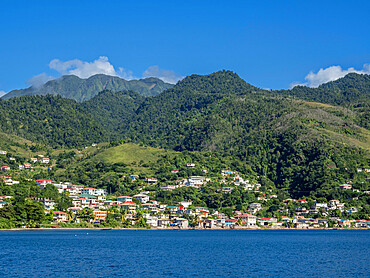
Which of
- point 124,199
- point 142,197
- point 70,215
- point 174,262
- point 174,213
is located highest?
point 142,197

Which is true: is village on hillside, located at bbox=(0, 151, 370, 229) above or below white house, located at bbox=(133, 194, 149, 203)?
below

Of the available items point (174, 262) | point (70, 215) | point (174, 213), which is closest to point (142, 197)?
point (174, 213)

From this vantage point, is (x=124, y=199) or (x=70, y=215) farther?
(x=124, y=199)

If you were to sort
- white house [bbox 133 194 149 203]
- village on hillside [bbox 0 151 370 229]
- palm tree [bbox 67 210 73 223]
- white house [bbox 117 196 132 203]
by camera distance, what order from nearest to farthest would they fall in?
palm tree [bbox 67 210 73 223], village on hillside [bbox 0 151 370 229], white house [bbox 117 196 132 203], white house [bbox 133 194 149 203]

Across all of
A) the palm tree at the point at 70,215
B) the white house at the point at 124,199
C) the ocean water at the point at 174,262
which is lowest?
the ocean water at the point at 174,262

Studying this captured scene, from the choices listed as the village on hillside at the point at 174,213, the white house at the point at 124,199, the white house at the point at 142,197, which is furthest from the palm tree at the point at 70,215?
the white house at the point at 142,197

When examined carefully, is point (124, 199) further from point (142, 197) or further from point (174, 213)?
point (174, 213)

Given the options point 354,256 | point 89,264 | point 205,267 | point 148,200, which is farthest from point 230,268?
point 148,200

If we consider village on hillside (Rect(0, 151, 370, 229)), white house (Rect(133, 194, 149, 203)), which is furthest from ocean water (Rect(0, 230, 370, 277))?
white house (Rect(133, 194, 149, 203))

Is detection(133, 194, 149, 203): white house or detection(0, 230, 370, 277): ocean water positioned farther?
detection(133, 194, 149, 203): white house

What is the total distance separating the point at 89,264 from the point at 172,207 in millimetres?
117997

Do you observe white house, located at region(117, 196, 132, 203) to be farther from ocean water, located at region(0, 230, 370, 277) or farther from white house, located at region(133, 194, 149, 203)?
ocean water, located at region(0, 230, 370, 277)

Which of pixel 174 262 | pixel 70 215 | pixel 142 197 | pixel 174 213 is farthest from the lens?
pixel 142 197

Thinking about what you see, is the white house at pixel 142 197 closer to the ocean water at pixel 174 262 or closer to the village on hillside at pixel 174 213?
the village on hillside at pixel 174 213
